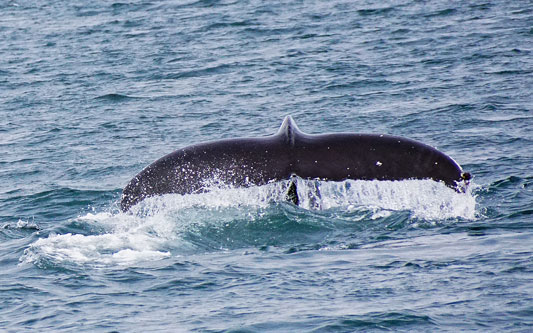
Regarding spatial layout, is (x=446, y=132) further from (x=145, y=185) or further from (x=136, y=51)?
(x=136, y=51)

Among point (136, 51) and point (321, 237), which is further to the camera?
point (136, 51)

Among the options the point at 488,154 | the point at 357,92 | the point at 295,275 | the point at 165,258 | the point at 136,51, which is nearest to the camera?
the point at 295,275

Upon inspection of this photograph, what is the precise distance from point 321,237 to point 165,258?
1.46m

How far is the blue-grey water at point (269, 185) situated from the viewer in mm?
7828

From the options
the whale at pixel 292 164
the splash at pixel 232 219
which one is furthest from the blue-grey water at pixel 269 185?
the whale at pixel 292 164

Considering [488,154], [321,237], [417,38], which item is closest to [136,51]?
[417,38]

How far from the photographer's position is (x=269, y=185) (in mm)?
8602

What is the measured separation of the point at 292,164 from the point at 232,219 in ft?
4.91

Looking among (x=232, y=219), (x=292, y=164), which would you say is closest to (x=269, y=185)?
(x=292, y=164)

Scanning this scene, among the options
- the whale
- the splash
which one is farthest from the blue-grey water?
the whale

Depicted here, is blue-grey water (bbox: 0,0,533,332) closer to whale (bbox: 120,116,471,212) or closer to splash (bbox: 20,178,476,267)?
splash (bbox: 20,178,476,267)

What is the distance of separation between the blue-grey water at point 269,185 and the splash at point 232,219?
0.02 metres

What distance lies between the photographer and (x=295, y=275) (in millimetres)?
8375

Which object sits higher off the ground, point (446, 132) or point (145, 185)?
point (145, 185)
